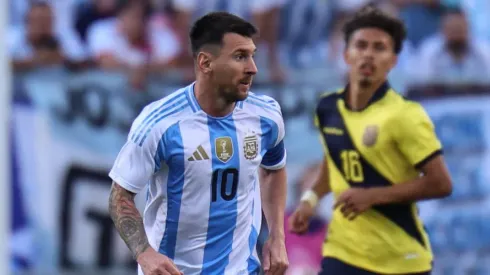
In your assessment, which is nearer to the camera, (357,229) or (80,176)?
(357,229)

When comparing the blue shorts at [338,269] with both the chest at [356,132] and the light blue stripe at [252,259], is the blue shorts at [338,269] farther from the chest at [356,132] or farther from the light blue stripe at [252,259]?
the light blue stripe at [252,259]

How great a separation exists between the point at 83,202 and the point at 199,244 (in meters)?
6.53

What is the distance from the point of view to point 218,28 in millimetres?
5215

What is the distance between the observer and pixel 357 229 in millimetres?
6500

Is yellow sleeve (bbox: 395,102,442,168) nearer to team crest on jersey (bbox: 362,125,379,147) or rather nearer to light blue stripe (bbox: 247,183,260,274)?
team crest on jersey (bbox: 362,125,379,147)

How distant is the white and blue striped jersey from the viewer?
5.12 meters

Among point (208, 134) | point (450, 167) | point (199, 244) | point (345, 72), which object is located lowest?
point (450, 167)

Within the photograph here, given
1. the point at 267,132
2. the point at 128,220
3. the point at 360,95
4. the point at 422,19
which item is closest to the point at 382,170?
the point at 360,95

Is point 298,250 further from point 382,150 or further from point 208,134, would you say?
point 208,134

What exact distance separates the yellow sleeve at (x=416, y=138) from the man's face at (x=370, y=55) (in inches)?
14.3

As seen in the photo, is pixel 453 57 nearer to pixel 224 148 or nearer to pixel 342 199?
pixel 342 199

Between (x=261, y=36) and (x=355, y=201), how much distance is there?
223 inches

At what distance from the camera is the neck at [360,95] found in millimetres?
6605

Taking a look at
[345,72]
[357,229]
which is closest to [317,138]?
[345,72]
